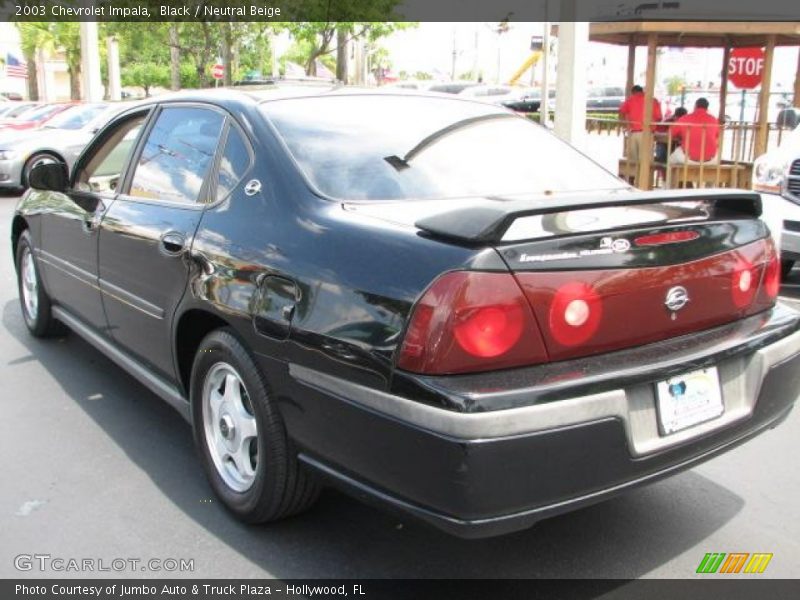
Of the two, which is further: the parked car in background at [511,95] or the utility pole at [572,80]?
the parked car in background at [511,95]

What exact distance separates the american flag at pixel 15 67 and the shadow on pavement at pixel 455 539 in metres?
61.0

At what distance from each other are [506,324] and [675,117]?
1118cm

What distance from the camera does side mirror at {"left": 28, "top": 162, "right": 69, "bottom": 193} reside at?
15.4 ft

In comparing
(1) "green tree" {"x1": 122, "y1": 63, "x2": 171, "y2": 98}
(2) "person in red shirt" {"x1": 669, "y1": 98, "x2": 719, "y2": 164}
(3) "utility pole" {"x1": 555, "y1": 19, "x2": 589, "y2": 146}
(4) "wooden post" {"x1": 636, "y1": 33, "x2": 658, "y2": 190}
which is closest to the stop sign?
(2) "person in red shirt" {"x1": 669, "y1": 98, "x2": 719, "y2": 164}

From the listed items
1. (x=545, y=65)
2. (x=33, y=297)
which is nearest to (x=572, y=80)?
(x=33, y=297)

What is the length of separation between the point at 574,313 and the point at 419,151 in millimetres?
1233

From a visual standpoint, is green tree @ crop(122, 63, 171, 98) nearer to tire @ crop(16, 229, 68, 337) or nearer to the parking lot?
tire @ crop(16, 229, 68, 337)

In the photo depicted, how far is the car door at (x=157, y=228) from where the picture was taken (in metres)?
3.43

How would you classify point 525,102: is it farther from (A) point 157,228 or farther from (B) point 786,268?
(A) point 157,228

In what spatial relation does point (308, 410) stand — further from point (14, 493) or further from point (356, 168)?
point (14, 493)

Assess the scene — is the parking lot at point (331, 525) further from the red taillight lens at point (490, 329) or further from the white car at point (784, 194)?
the white car at point (784, 194)

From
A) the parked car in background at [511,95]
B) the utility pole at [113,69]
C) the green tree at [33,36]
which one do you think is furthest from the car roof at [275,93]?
the green tree at [33,36]

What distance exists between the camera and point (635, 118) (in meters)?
12.6

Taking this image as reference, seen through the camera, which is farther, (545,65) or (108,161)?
(545,65)
